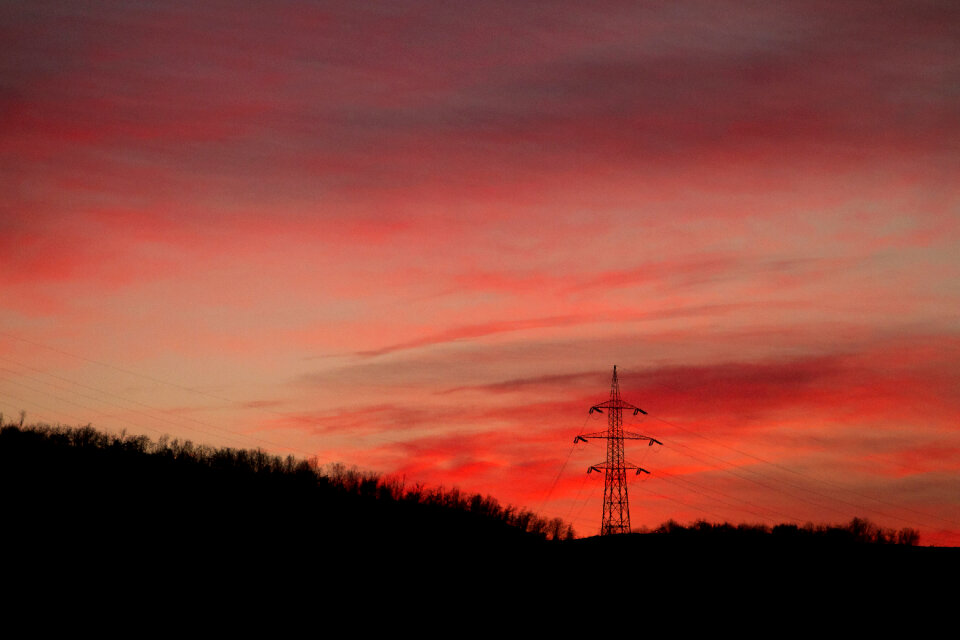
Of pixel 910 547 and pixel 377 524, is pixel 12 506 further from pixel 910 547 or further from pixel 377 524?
pixel 910 547

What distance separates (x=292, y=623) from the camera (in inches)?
1738

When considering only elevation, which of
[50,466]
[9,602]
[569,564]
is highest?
[50,466]

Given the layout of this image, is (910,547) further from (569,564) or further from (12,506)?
(12,506)

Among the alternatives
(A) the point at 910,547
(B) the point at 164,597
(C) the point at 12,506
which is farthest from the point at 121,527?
(A) the point at 910,547

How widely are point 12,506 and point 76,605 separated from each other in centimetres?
2291

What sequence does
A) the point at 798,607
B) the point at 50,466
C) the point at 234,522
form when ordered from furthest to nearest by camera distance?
the point at 50,466 → the point at 234,522 → the point at 798,607

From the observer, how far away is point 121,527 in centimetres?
6550

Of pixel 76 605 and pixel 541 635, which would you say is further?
pixel 76 605

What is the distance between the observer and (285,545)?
67812mm

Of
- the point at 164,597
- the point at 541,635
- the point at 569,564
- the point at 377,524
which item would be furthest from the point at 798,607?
the point at 377,524

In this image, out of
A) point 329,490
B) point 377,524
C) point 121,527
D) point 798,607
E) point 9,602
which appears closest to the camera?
point 798,607

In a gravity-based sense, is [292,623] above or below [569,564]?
below

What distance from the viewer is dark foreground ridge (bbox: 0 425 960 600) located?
52.7 m

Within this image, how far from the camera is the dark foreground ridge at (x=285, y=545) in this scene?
5269 centimetres
